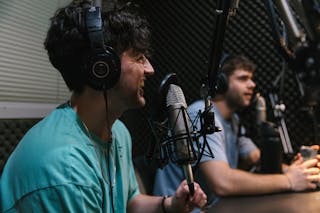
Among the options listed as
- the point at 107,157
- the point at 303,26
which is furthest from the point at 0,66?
the point at 303,26

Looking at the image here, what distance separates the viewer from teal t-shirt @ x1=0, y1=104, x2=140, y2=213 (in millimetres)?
774

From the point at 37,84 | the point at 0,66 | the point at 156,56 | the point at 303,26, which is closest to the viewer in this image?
the point at 303,26

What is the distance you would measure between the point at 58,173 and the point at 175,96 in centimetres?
31

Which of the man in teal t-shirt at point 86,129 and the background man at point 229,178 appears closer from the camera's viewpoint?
the man in teal t-shirt at point 86,129

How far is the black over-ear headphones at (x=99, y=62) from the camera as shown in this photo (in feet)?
2.74

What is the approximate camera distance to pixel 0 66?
1.29m

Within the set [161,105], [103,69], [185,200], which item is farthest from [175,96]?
[185,200]

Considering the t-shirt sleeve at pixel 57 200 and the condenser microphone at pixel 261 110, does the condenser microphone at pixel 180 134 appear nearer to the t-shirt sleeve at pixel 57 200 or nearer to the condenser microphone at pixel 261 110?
the t-shirt sleeve at pixel 57 200

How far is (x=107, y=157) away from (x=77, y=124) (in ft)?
0.54

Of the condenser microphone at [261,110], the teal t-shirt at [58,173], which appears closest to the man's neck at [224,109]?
the condenser microphone at [261,110]

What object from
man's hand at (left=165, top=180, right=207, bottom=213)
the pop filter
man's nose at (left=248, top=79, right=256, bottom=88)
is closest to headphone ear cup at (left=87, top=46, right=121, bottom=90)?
the pop filter

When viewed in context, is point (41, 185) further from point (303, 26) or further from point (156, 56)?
point (156, 56)

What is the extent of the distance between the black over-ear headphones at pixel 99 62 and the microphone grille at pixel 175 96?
14cm

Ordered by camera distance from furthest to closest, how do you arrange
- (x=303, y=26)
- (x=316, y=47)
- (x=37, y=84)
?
(x=37, y=84)
(x=303, y=26)
(x=316, y=47)
